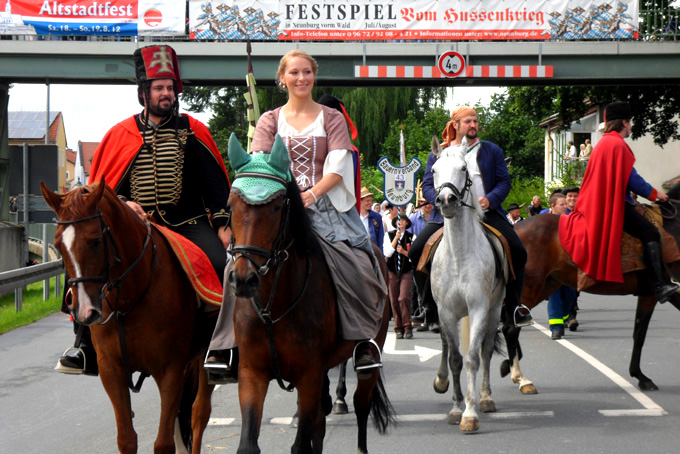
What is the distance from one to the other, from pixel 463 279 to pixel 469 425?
1443mm

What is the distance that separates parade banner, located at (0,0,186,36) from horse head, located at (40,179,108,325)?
18.6m

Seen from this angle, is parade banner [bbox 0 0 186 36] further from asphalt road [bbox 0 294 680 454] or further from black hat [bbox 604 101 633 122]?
black hat [bbox 604 101 633 122]

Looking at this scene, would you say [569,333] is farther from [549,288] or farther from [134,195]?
[134,195]

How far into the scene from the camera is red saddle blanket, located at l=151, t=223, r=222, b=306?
6.28 m

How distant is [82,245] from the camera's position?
543 centimetres

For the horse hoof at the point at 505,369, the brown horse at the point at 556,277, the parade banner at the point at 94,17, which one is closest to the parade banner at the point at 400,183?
the parade banner at the point at 94,17

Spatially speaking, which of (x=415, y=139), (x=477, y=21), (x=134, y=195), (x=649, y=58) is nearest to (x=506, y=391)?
(x=134, y=195)

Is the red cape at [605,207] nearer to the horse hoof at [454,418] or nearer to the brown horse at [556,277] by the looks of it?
the brown horse at [556,277]

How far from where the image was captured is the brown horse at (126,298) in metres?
5.43

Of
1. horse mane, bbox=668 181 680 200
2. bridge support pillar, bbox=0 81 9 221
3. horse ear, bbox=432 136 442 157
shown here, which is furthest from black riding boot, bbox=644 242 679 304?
bridge support pillar, bbox=0 81 9 221

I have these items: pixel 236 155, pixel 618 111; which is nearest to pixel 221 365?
pixel 236 155

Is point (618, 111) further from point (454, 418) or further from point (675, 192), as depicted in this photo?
point (454, 418)

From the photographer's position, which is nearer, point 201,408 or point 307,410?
point 307,410

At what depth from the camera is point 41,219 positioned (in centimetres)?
1867
